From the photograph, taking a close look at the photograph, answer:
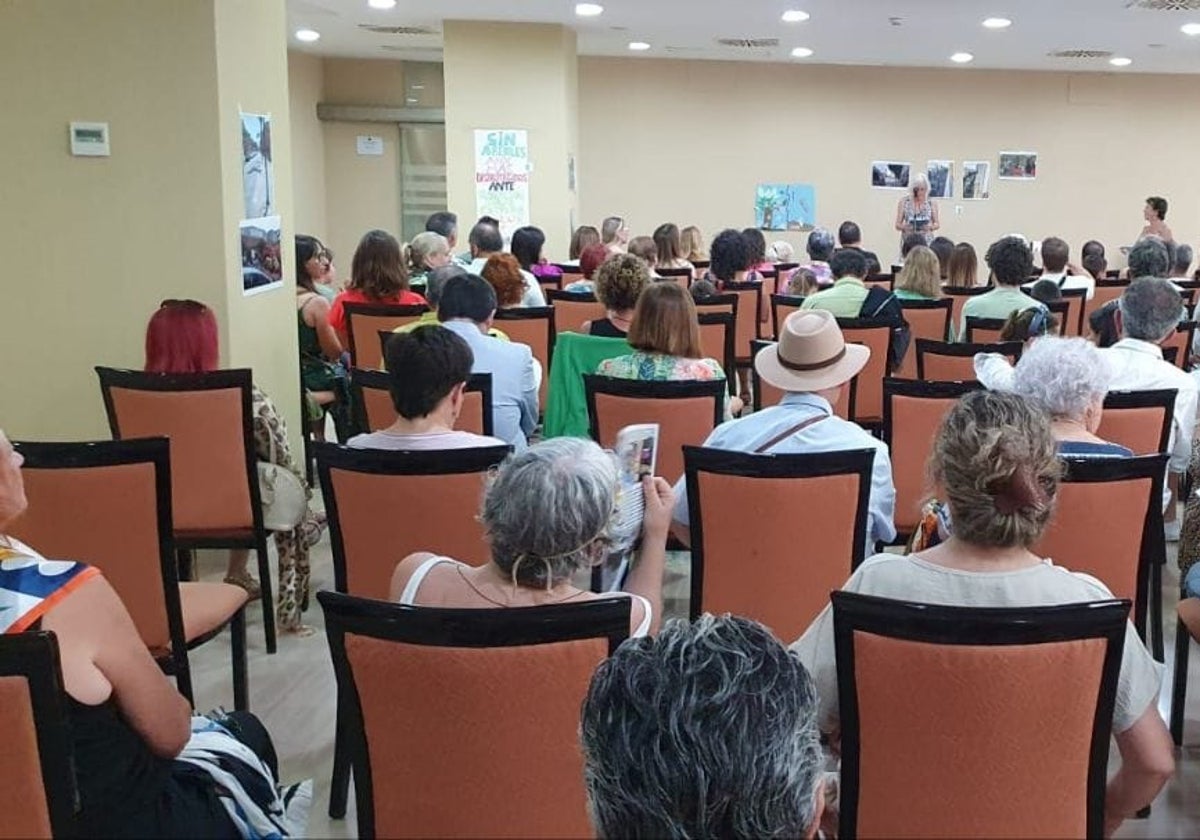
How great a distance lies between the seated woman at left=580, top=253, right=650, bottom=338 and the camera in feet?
15.6

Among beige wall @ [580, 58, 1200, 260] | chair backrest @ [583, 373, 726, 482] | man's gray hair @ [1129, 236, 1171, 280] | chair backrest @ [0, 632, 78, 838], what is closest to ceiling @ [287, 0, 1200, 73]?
beige wall @ [580, 58, 1200, 260]

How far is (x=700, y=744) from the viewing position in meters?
0.95

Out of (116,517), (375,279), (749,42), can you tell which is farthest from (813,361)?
(749,42)

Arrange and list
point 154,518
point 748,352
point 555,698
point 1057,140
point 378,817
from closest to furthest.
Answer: point 555,698 < point 378,817 < point 154,518 < point 748,352 < point 1057,140

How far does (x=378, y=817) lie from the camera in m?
1.80

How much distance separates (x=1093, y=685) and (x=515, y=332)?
4152 mm

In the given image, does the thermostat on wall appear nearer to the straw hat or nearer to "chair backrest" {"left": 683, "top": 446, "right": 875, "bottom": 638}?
the straw hat

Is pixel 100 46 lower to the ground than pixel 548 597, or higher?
higher

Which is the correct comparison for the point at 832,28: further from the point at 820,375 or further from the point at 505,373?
the point at 820,375

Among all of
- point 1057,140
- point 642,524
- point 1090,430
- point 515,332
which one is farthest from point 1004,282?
point 1057,140

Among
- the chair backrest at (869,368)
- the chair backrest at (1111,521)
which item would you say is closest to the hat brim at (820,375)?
the chair backrest at (1111,521)

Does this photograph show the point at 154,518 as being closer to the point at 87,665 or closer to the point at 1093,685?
the point at 87,665

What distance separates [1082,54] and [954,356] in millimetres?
9556

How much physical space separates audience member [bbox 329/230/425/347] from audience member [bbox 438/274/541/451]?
1350 millimetres
